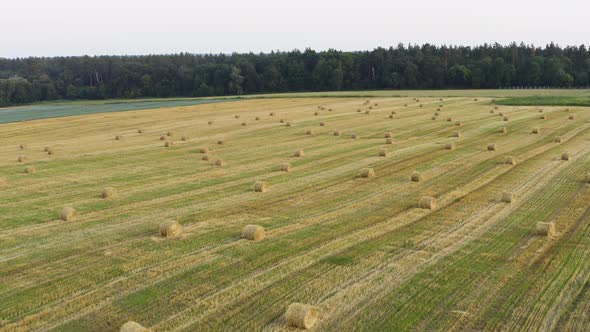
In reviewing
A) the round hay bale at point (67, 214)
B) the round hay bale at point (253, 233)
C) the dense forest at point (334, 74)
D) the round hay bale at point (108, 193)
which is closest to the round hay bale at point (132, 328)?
the round hay bale at point (253, 233)

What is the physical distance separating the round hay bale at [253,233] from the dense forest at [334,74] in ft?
328

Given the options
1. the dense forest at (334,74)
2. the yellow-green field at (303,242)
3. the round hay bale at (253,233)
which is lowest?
the yellow-green field at (303,242)

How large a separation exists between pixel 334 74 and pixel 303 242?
10634 centimetres

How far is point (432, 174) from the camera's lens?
70.2ft

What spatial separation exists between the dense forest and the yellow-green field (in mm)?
83649

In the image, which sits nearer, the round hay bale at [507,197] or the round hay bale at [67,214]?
the round hay bale at [67,214]

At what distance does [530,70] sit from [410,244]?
333 ft

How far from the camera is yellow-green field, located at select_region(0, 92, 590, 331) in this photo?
9703mm

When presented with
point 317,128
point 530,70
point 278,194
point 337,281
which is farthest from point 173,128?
point 530,70

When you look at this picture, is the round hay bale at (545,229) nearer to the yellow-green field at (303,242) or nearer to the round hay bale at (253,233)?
the yellow-green field at (303,242)

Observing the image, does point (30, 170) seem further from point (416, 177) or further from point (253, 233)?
point (416, 177)

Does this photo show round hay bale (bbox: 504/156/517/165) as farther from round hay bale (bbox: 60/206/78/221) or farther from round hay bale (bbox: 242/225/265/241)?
round hay bale (bbox: 60/206/78/221)

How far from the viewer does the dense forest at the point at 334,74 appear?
10594 cm

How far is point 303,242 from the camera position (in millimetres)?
13453
